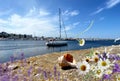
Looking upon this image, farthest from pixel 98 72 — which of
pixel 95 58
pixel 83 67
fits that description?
pixel 95 58

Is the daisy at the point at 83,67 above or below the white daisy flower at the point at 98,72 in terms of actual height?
above

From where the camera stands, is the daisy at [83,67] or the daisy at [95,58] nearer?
the daisy at [83,67]

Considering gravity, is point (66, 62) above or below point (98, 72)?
below

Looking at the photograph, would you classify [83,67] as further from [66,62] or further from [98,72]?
[66,62]

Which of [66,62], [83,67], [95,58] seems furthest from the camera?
[66,62]

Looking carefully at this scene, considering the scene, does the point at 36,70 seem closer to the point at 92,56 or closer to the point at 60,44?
the point at 92,56

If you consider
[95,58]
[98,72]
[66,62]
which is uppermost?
[95,58]

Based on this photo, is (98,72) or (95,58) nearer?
(98,72)

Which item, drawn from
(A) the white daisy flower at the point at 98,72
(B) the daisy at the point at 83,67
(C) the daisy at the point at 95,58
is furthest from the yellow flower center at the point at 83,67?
(C) the daisy at the point at 95,58

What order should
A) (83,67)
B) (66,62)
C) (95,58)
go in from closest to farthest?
(83,67)
(95,58)
(66,62)

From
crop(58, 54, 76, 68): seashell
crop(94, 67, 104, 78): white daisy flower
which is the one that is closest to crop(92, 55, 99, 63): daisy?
crop(94, 67, 104, 78): white daisy flower

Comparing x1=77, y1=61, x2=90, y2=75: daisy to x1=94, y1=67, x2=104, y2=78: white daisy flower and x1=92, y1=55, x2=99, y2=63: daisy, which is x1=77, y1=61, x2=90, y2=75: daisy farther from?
x1=92, y1=55, x2=99, y2=63: daisy

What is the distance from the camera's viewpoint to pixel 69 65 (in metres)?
10.4

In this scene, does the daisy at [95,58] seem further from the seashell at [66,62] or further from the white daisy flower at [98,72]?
the seashell at [66,62]
